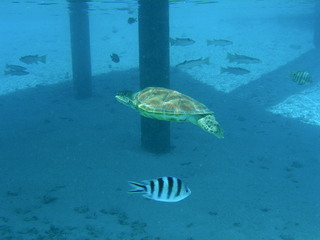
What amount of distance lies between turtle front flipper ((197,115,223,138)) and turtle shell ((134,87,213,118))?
0.14 meters

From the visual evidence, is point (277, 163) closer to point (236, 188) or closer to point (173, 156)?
point (236, 188)

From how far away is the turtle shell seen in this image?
199 inches

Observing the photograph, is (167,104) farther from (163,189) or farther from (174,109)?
(163,189)

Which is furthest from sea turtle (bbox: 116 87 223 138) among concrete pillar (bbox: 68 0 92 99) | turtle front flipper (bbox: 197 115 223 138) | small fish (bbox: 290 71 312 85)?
concrete pillar (bbox: 68 0 92 99)

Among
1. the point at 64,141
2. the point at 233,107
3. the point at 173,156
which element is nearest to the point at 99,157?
the point at 64,141

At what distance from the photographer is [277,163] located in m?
8.38

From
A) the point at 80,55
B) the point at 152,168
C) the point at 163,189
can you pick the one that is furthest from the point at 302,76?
the point at 80,55

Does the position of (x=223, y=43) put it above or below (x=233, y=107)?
above

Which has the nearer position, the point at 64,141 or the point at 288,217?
the point at 288,217

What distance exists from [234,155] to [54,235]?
615 cm

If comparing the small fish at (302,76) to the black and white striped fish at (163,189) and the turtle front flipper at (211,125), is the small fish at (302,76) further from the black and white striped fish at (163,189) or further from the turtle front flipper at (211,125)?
the black and white striped fish at (163,189)

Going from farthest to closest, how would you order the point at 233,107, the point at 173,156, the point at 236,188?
the point at 233,107
the point at 173,156
the point at 236,188

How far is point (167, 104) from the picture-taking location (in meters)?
5.17

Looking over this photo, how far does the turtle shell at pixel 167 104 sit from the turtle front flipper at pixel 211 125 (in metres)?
0.14
